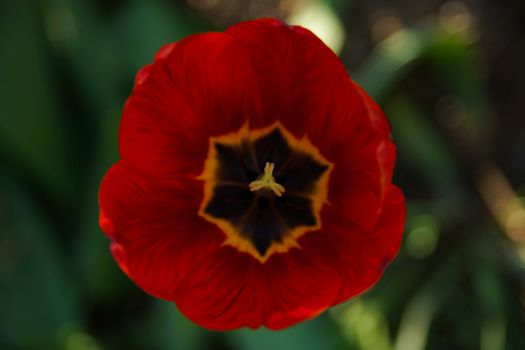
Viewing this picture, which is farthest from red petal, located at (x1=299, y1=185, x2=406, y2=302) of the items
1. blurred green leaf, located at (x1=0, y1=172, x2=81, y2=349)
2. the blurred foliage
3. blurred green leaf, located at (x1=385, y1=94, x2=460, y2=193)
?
blurred green leaf, located at (x1=0, y1=172, x2=81, y2=349)

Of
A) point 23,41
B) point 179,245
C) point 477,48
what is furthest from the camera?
point 477,48

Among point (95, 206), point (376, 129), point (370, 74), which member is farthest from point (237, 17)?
point (376, 129)

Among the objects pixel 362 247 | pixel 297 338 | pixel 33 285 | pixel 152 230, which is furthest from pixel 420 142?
pixel 33 285

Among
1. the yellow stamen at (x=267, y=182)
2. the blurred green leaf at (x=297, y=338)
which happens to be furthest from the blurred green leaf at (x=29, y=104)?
the yellow stamen at (x=267, y=182)

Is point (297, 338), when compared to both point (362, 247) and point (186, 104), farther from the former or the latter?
point (186, 104)

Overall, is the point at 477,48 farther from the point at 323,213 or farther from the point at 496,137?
the point at 323,213
